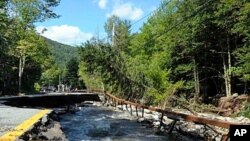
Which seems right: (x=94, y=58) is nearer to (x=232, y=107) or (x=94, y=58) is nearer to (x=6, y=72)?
(x=232, y=107)

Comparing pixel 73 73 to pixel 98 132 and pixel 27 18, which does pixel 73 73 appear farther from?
pixel 98 132

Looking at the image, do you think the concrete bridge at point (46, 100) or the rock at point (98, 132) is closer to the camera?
the rock at point (98, 132)

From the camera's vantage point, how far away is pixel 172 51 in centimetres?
4506

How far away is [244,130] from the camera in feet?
13.7

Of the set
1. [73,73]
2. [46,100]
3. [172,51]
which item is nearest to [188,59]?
[172,51]

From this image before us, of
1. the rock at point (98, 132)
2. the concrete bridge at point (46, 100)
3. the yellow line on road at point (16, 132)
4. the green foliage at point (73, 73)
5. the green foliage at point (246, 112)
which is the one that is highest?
the green foliage at point (73, 73)

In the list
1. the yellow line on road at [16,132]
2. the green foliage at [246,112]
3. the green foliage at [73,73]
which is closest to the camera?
the yellow line on road at [16,132]

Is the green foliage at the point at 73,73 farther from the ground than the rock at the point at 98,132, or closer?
farther from the ground

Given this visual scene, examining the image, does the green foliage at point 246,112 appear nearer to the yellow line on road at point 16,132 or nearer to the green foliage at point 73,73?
the yellow line on road at point 16,132

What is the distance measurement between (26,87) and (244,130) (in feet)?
246

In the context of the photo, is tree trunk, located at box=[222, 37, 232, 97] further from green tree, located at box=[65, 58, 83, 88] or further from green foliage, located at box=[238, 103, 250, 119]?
green tree, located at box=[65, 58, 83, 88]

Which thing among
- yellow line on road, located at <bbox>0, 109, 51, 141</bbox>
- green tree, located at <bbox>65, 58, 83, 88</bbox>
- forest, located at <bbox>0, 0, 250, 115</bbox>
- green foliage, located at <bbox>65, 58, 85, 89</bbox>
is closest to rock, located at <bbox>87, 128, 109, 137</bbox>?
yellow line on road, located at <bbox>0, 109, 51, 141</bbox>

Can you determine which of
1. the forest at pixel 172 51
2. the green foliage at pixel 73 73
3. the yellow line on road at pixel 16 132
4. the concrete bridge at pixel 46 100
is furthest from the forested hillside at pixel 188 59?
the green foliage at pixel 73 73

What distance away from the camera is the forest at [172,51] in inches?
1376
